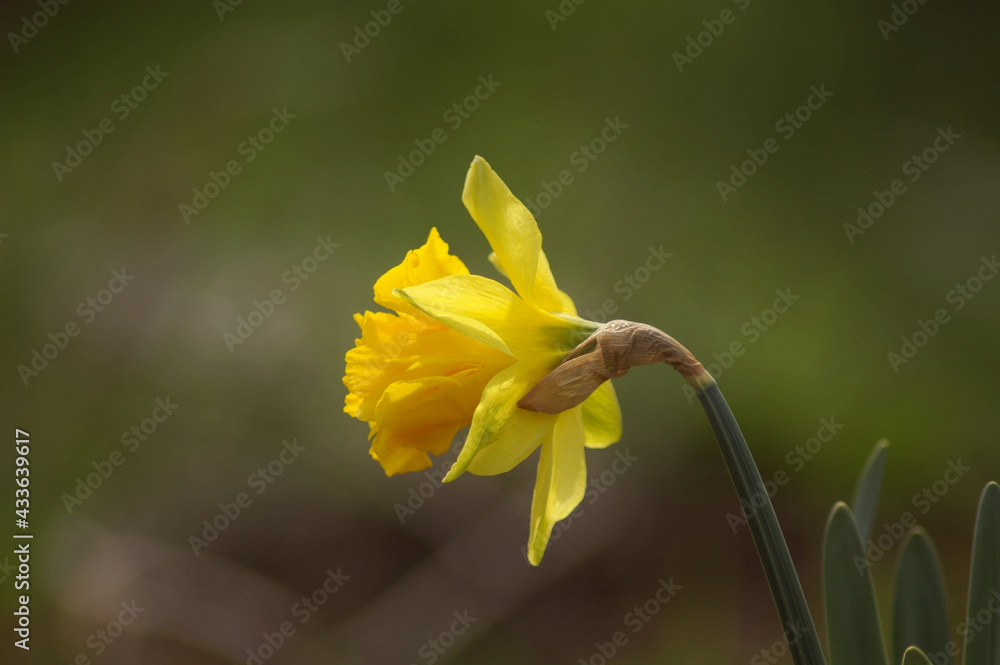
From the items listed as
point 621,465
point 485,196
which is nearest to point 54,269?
point 621,465

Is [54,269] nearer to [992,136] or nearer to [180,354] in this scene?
[180,354]

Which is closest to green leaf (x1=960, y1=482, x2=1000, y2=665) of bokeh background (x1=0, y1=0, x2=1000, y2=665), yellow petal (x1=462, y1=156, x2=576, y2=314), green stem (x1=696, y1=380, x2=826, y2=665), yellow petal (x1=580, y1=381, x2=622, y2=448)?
green stem (x1=696, y1=380, x2=826, y2=665)

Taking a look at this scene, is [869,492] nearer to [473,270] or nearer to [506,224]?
[506,224]

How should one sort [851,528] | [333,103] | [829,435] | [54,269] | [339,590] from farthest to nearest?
[333,103] → [54,269] → [829,435] → [339,590] → [851,528]

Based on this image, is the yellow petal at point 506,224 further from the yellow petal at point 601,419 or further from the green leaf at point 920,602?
the green leaf at point 920,602

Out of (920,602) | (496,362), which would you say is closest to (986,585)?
(920,602)

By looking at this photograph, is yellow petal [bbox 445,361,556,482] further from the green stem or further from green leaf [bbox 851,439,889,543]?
green leaf [bbox 851,439,889,543]
